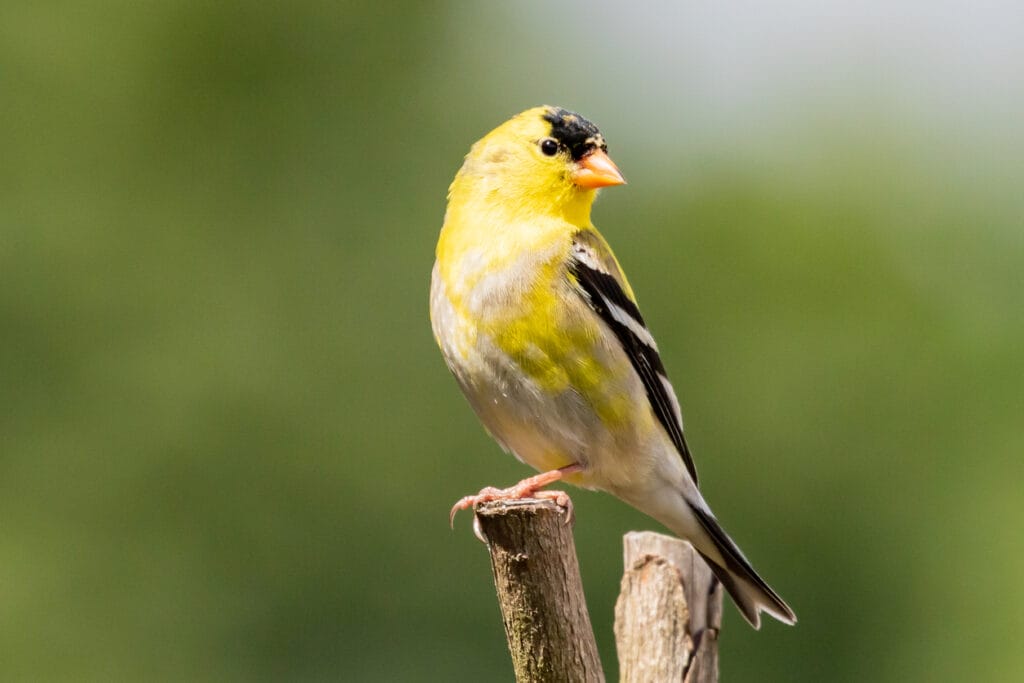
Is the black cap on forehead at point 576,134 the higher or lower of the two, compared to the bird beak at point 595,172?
higher

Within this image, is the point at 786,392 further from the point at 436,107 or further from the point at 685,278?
the point at 436,107

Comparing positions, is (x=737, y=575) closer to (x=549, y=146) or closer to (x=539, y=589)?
(x=539, y=589)

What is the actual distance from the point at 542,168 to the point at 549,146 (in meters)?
0.10

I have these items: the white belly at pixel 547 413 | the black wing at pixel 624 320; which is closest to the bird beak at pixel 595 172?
the black wing at pixel 624 320

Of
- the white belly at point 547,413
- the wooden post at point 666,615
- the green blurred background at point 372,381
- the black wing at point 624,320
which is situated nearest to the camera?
the wooden post at point 666,615

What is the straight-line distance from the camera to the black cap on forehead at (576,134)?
425 cm

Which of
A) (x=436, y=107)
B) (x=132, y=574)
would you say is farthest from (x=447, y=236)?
(x=436, y=107)

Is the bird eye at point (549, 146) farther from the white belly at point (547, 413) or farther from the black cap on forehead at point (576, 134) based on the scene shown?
the white belly at point (547, 413)

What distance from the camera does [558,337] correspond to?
148 inches

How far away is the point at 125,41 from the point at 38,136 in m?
1.67

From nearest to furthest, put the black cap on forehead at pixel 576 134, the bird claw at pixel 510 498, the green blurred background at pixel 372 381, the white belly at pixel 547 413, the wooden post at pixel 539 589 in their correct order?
the wooden post at pixel 539 589 → the bird claw at pixel 510 498 → the white belly at pixel 547 413 → the black cap on forehead at pixel 576 134 → the green blurred background at pixel 372 381

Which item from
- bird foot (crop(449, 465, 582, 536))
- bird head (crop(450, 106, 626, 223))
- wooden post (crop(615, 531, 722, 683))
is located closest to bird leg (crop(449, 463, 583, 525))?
bird foot (crop(449, 465, 582, 536))

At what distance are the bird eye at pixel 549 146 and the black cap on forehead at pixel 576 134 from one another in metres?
0.02

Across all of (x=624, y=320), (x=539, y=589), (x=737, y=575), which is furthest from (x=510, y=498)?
(x=737, y=575)
